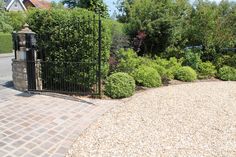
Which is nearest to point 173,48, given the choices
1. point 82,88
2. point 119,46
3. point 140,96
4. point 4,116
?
point 119,46

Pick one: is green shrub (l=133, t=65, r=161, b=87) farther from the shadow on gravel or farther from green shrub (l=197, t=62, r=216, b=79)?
the shadow on gravel

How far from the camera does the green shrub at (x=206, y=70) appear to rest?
1075cm

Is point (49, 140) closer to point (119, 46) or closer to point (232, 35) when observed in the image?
point (119, 46)

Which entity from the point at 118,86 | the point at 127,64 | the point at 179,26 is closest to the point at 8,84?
the point at 118,86

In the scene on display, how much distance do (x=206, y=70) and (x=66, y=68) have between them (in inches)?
251

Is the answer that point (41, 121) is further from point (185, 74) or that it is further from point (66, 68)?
point (185, 74)

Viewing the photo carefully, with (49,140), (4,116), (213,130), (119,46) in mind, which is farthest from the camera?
(119,46)

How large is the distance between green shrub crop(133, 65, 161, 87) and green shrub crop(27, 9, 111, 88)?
1.76 metres

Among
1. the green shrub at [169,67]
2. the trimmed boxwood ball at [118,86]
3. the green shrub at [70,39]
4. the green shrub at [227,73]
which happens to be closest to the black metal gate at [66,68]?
the green shrub at [70,39]

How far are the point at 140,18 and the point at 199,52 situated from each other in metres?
3.15

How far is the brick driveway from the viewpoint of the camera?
4020 mm

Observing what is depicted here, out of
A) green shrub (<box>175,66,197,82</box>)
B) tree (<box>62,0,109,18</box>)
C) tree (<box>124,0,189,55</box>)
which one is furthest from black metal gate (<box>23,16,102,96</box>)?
tree (<box>62,0,109,18</box>)

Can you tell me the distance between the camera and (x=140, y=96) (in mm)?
7422

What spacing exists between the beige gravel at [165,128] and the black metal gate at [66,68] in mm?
1244
